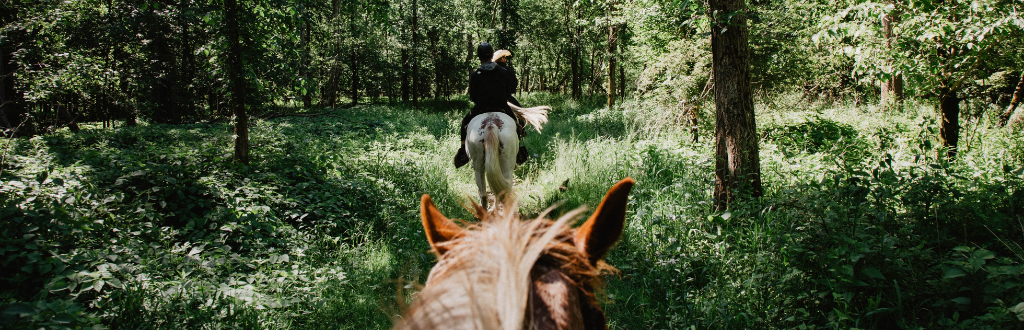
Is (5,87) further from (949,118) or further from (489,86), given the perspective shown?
(949,118)

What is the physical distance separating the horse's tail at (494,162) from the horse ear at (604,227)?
356 cm

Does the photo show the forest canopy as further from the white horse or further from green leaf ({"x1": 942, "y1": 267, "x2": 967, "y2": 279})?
the white horse

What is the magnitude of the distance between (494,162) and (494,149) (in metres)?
0.16

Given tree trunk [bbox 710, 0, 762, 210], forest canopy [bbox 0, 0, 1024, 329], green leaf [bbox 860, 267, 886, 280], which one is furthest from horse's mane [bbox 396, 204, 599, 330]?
tree trunk [bbox 710, 0, 762, 210]

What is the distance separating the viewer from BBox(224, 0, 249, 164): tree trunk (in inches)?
205

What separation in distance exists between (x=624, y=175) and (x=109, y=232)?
5559 mm

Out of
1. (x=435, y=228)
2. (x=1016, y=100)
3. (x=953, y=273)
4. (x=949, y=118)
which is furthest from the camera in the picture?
(x=1016, y=100)

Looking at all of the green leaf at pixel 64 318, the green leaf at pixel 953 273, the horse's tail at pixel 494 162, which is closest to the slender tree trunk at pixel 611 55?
the horse's tail at pixel 494 162

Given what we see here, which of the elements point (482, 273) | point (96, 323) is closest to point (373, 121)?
point (96, 323)

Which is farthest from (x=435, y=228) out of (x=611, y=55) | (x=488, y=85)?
(x=611, y=55)

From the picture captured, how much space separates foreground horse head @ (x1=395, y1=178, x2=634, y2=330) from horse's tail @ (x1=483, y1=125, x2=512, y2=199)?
11.5 feet

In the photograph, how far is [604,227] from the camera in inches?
45.6

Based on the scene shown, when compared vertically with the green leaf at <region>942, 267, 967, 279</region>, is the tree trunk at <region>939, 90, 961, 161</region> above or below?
above

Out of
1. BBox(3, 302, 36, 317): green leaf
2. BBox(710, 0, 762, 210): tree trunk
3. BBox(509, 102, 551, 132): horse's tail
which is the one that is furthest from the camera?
BBox(509, 102, 551, 132): horse's tail
